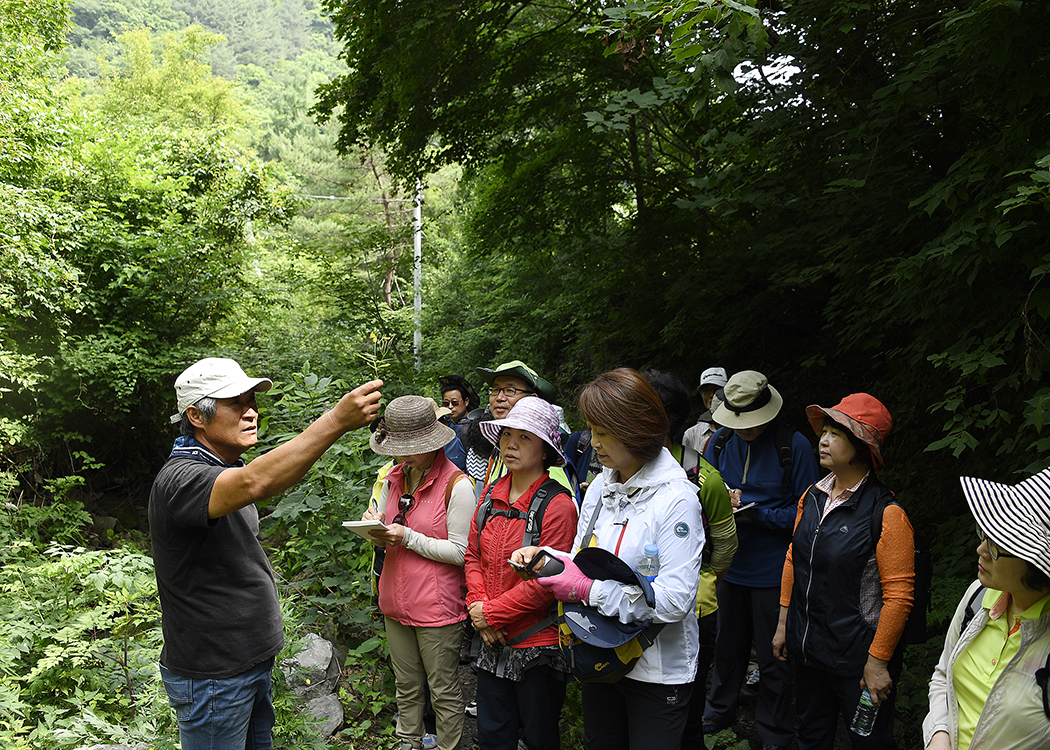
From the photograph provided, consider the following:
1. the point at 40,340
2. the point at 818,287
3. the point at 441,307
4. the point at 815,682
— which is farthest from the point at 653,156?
the point at 441,307

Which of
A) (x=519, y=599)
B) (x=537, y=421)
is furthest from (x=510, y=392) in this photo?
(x=519, y=599)

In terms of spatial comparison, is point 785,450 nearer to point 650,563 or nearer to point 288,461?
point 650,563

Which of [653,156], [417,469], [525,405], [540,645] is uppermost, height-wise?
[653,156]

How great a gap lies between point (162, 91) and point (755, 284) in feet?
91.1

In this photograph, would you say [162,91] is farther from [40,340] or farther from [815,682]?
[815,682]

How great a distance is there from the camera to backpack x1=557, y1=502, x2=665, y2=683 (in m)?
2.06

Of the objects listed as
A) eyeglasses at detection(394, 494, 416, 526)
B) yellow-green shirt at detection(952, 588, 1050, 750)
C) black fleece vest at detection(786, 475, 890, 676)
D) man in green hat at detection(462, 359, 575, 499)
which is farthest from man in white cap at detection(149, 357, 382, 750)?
black fleece vest at detection(786, 475, 890, 676)

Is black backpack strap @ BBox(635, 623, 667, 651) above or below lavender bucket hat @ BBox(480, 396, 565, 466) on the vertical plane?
below

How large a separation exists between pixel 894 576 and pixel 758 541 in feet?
3.32

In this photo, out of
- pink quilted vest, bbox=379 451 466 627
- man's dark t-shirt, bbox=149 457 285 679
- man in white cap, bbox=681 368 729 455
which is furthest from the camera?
man in white cap, bbox=681 368 729 455

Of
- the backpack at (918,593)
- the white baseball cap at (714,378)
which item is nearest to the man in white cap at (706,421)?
the white baseball cap at (714,378)

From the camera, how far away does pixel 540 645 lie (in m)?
2.73

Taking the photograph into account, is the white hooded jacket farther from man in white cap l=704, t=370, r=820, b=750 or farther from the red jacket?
man in white cap l=704, t=370, r=820, b=750

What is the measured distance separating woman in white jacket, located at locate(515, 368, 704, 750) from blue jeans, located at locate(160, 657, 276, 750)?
110 centimetres
